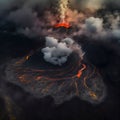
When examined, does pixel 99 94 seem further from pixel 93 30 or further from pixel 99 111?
pixel 93 30

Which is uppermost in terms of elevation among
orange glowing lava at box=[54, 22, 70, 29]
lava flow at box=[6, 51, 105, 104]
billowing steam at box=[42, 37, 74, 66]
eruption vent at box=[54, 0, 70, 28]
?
eruption vent at box=[54, 0, 70, 28]

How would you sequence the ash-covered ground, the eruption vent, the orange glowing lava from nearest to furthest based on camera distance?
the ash-covered ground → the eruption vent → the orange glowing lava

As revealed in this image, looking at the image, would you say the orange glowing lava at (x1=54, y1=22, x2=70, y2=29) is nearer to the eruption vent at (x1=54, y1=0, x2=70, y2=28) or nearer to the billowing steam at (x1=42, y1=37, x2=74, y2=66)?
the eruption vent at (x1=54, y1=0, x2=70, y2=28)

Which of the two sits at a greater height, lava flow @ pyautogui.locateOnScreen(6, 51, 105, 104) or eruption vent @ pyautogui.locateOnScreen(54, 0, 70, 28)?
eruption vent @ pyautogui.locateOnScreen(54, 0, 70, 28)

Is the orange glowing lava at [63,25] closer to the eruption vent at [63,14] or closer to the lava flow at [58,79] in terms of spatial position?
the eruption vent at [63,14]

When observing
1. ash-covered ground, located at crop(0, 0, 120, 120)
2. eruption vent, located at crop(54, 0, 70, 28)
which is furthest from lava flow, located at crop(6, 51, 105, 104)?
eruption vent, located at crop(54, 0, 70, 28)

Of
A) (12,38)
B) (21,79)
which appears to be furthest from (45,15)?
(21,79)

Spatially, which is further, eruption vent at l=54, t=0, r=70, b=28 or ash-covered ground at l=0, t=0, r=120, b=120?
eruption vent at l=54, t=0, r=70, b=28

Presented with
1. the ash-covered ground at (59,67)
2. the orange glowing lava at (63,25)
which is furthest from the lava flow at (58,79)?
the orange glowing lava at (63,25)

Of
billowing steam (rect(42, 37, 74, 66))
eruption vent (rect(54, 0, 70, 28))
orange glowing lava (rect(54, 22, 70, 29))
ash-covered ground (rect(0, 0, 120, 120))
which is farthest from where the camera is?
orange glowing lava (rect(54, 22, 70, 29))

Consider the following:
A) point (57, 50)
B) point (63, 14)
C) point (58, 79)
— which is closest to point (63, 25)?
point (63, 14)
